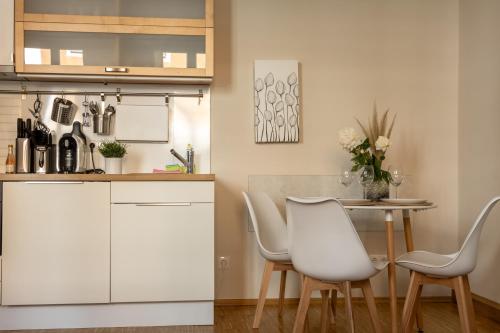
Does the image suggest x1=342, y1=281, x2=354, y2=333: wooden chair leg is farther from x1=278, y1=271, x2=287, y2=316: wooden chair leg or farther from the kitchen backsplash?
the kitchen backsplash

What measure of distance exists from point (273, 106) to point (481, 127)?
1.46 metres

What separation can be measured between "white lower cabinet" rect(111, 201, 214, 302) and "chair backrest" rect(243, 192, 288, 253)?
14.1 inches

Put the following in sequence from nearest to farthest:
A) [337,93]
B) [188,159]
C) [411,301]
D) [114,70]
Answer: [411,301], [114,70], [188,159], [337,93]

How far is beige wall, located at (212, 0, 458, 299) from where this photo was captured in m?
4.35

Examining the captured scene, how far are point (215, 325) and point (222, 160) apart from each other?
3.98ft

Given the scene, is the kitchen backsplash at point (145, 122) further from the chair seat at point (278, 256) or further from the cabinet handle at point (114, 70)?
the chair seat at point (278, 256)

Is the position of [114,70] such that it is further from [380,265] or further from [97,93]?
[380,265]

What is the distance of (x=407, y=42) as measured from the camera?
451 centimetres

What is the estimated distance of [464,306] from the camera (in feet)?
9.32

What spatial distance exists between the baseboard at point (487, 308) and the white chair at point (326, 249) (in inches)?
55.9

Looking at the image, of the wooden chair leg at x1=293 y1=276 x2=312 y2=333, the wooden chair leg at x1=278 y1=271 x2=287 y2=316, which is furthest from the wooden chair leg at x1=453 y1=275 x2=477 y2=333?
the wooden chair leg at x1=278 y1=271 x2=287 y2=316

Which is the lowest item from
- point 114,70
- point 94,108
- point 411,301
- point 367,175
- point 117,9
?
point 411,301

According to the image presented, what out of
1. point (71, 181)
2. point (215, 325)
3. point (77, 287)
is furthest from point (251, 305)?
point (71, 181)

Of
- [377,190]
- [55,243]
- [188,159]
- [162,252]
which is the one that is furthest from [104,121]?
[377,190]
